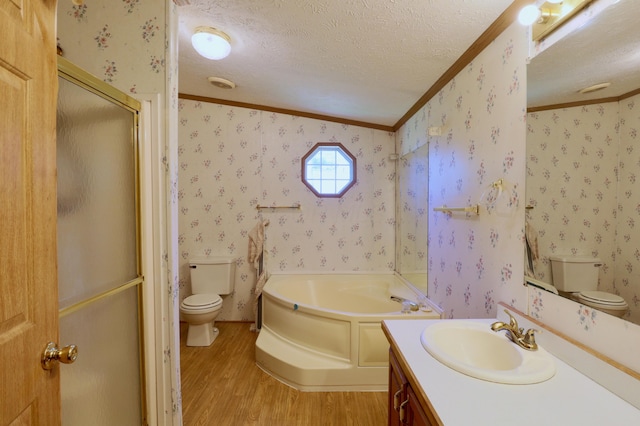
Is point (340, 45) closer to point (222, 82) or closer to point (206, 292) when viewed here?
point (222, 82)

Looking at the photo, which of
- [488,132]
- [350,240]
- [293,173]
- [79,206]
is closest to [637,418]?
[488,132]

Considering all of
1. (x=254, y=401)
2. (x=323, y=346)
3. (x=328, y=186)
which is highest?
(x=328, y=186)

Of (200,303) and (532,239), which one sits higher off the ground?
(532,239)

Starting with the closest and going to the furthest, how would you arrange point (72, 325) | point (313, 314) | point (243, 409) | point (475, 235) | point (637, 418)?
point (637, 418), point (72, 325), point (475, 235), point (243, 409), point (313, 314)

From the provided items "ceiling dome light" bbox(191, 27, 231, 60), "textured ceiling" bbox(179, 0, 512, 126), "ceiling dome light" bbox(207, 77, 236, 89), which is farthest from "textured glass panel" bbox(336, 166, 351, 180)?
"ceiling dome light" bbox(191, 27, 231, 60)

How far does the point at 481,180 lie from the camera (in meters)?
1.54

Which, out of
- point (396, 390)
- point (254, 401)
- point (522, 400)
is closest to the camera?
point (522, 400)

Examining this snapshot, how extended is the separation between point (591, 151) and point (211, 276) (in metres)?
3.11

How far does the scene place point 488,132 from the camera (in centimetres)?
147

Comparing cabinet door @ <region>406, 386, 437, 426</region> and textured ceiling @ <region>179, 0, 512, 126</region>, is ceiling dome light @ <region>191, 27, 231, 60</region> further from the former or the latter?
cabinet door @ <region>406, 386, 437, 426</region>

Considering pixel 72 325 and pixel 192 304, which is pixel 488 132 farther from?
pixel 192 304

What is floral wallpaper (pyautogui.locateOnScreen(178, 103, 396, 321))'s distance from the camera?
3.19 metres

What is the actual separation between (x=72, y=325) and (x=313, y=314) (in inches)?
59.5

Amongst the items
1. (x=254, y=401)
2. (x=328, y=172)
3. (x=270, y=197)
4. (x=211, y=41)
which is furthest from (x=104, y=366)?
(x=328, y=172)
